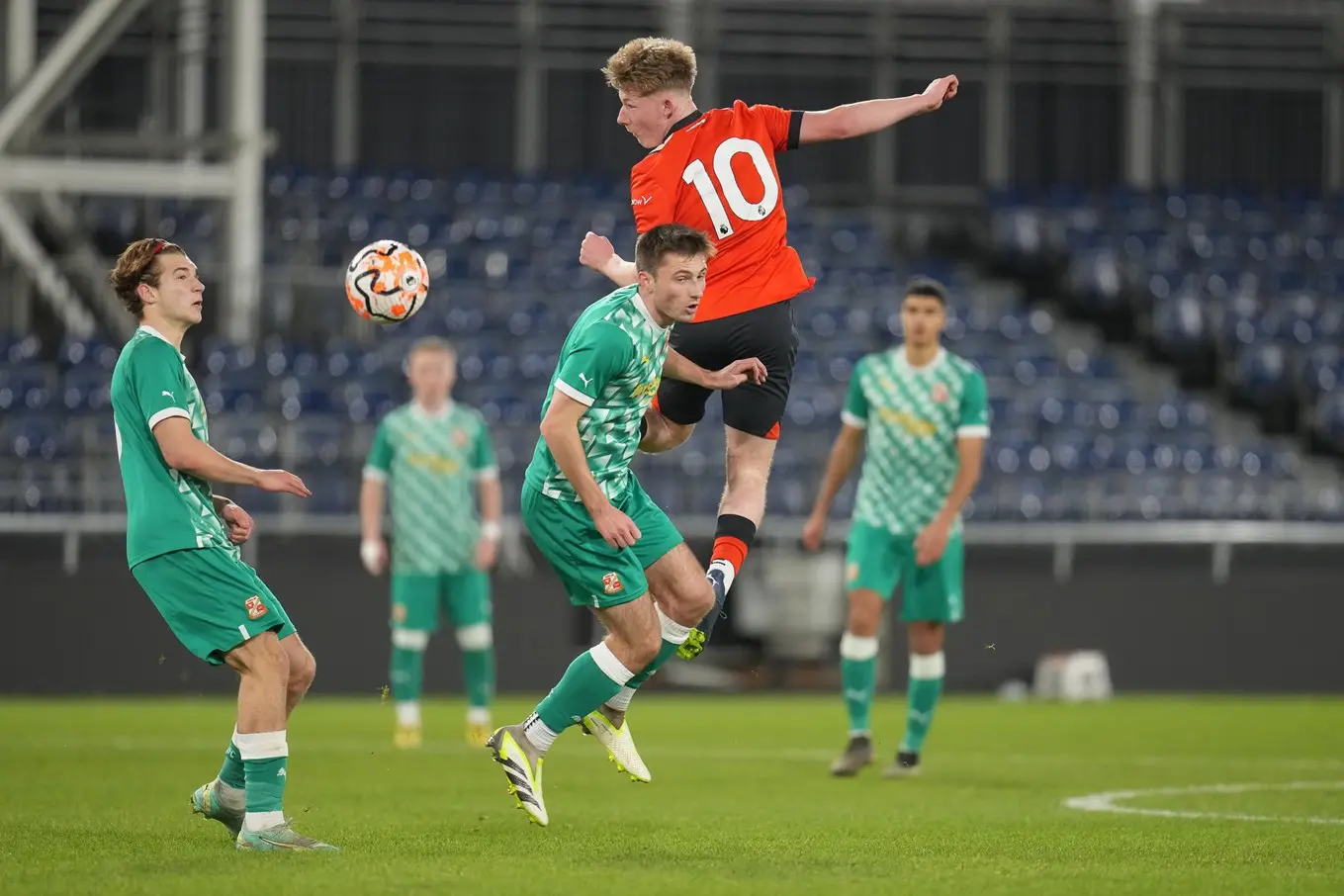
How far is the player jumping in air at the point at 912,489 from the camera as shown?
32.4 ft

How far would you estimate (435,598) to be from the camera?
41.0 ft

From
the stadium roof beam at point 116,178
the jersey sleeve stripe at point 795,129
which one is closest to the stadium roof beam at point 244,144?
the stadium roof beam at point 116,178

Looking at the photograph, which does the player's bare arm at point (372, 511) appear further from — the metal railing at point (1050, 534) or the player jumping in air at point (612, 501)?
the player jumping in air at point (612, 501)

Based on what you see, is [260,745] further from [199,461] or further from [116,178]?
[116,178]

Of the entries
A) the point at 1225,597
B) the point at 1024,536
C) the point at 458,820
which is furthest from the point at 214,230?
the point at 458,820

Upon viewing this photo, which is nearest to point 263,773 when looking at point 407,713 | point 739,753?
point 739,753

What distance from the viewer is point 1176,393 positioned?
2169 cm

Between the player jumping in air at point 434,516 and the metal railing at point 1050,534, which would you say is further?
the metal railing at point 1050,534

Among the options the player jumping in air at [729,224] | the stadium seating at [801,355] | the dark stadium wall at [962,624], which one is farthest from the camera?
the stadium seating at [801,355]

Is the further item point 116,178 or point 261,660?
point 116,178

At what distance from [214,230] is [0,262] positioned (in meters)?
2.27

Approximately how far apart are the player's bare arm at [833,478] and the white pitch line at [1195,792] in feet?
6.50

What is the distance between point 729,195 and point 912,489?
9.76 ft

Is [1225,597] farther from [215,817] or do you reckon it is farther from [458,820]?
[215,817]
